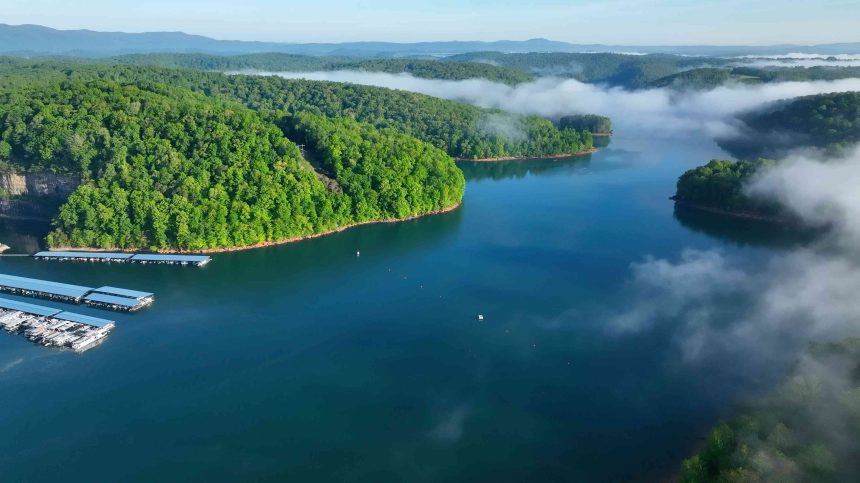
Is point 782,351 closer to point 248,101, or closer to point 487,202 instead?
point 487,202

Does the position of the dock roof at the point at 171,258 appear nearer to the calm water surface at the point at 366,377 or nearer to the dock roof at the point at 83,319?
the calm water surface at the point at 366,377

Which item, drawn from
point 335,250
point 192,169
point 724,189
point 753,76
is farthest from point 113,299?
point 753,76

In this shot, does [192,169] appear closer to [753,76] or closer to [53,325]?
[53,325]

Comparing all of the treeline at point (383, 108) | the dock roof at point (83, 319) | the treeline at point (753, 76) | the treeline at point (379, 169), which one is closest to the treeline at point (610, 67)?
the treeline at point (753, 76)

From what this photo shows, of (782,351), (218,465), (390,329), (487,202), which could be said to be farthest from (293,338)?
(487,202)

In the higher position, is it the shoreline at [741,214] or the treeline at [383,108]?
the treeline at [383,108]

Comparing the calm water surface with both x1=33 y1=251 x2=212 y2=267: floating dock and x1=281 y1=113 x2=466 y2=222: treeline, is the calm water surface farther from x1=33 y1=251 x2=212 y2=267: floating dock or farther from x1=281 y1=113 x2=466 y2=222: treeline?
x1=281 y1=113 x2=466 y2=222: treeline
